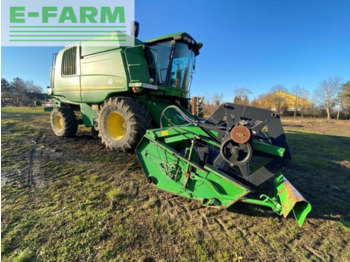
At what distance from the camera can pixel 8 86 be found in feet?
126

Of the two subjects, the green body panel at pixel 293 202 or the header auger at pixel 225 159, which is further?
the header auger at pixel 225 159

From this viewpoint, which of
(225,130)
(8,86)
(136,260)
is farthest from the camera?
(8,86)

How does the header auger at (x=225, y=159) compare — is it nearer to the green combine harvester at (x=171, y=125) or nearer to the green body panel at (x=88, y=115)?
the green combine harvester at (x=171, y=125)

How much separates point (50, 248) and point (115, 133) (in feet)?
9.12

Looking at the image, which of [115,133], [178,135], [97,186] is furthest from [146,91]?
[97,186]

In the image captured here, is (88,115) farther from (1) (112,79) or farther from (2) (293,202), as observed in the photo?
(2) (293,202)

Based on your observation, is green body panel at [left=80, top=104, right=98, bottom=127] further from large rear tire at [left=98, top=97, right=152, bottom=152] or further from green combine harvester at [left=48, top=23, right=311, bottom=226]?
large rear tire at [left=98, top=97, right=152, bottom=152]

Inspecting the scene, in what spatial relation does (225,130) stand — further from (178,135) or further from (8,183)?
(8,183)

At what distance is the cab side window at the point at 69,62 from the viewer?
5.57 meters

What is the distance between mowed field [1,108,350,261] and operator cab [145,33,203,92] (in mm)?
2468

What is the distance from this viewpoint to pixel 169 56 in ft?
14.9

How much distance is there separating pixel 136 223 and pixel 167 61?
3701 mm

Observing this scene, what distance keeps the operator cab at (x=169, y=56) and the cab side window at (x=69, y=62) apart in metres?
2.49

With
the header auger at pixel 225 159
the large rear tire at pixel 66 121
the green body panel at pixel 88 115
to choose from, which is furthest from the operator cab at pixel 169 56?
the large rear tire at pixel 66 121
